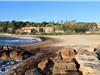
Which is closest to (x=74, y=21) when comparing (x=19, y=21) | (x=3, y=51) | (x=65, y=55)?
(x=19, y=21)

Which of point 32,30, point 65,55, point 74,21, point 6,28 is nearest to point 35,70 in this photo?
point 65,55

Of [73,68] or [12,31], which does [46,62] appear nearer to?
[73,68]

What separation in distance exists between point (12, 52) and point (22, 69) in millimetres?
9743

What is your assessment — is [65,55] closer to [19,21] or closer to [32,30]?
[32,30]

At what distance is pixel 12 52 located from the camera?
2444 centimetres

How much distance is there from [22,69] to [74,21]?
352ft

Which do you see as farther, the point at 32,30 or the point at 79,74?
the point at 32,30

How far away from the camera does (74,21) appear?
122 m

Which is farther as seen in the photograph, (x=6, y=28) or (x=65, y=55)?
(x=6, y=28)

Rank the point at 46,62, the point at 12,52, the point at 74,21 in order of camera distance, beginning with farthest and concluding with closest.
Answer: the point at 74,21, the point at 12,52, the point at 46,62

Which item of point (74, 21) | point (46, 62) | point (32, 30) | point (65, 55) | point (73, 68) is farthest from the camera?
point (74, 21)

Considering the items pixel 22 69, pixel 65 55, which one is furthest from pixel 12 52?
pixel 22 69

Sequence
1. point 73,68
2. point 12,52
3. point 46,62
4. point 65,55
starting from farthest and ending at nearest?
point 12,52, point 65,55, point 46,62, point 73,68

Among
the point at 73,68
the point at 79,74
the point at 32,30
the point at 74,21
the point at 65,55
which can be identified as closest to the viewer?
the point at 79,74
